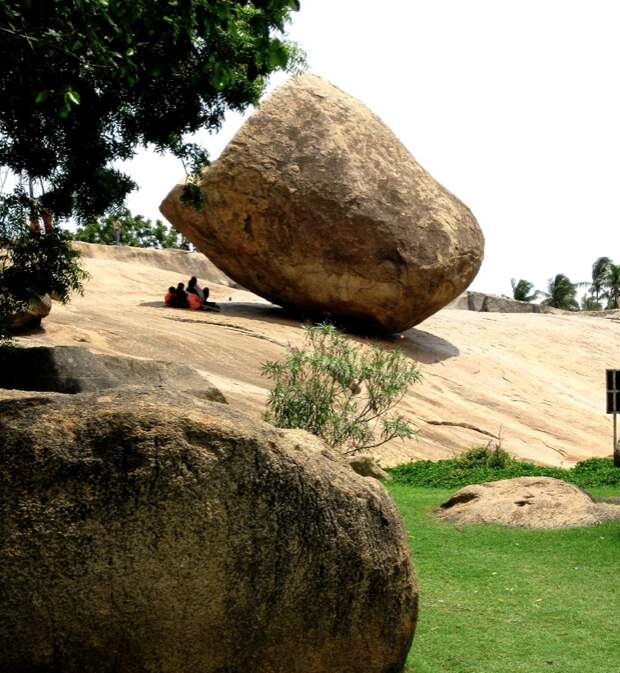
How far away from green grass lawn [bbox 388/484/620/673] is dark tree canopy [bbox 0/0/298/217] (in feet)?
10.9

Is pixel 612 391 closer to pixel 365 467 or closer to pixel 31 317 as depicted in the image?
pixel 365 467

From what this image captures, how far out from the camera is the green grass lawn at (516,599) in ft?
17.7

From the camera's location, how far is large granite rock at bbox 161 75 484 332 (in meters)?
20.6

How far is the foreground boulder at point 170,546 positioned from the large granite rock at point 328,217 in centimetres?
1672

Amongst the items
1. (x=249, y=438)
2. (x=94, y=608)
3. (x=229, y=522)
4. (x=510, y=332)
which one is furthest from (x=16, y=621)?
(x=510, y=332)

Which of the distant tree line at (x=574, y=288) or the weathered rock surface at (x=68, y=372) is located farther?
the distant tree line at (x=574, y=288)

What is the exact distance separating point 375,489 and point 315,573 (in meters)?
0.54

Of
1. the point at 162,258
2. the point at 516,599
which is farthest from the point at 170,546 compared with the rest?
the point at 162,258

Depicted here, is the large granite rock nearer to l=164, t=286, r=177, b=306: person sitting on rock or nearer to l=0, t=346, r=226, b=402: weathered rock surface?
l=164, t=286, r=177, b=306: person sitting on rock

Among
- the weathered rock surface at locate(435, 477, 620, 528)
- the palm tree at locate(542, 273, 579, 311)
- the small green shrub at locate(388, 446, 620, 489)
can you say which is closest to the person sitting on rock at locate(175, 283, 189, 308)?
the small green shrub at locate(388, 446, 620, 489)

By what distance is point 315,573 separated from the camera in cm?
408

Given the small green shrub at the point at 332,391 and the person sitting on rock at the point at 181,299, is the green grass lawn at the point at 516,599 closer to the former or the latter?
the small green shrub at the point at 332,391

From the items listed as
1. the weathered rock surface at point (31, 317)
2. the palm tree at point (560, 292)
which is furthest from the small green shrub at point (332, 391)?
the palm tree at point (560, 292)

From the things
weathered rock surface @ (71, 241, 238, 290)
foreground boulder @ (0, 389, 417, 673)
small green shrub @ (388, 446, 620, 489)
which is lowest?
small green shrub @ (388, 446, 620, 489)
